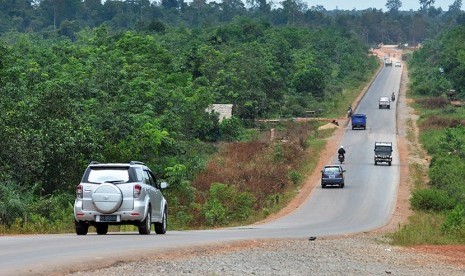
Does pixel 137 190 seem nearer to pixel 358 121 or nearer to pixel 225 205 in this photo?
pixel 225 205

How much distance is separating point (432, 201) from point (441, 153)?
2105 cm

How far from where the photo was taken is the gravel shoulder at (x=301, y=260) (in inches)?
608

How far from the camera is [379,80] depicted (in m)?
150

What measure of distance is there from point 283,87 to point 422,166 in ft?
116

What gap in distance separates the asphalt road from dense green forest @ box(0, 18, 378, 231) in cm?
666

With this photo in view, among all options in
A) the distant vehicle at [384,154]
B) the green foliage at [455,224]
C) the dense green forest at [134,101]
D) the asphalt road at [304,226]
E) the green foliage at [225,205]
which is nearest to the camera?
the asphalt road at [304,226]

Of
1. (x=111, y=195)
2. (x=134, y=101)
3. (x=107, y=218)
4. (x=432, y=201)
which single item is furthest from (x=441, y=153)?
(x=111, y=195)

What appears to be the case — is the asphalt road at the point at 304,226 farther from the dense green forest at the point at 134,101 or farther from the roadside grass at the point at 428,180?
the dense green forest at the point at 134,101

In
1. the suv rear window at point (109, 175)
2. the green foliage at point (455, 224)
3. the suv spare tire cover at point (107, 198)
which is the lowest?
the green foliage at point (455, 224)

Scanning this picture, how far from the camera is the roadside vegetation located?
3257 cm

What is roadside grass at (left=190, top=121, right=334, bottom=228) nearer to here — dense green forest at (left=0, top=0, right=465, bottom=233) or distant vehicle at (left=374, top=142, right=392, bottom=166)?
dense green forest at (left=0, top=0, right=465, bottom=233)

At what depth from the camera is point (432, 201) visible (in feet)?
157

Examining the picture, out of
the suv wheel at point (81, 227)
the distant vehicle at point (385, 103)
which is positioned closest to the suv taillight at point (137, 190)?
the suv wheel at point (81, 227)

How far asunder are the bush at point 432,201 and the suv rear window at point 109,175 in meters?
28.5
